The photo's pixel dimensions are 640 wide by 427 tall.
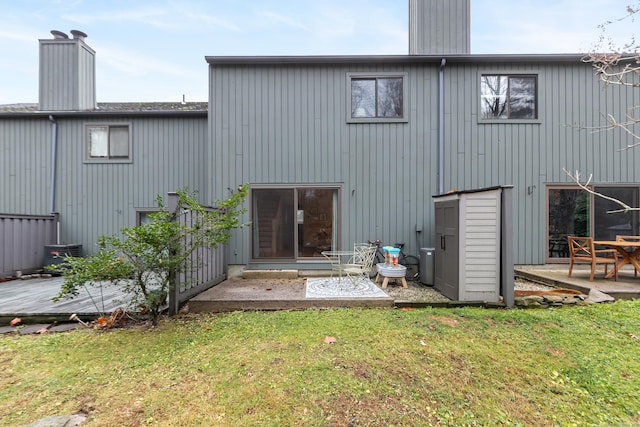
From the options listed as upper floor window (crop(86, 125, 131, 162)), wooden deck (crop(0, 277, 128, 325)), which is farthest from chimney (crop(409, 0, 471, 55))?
wooden deck (crop(0, 277, 128, 325))

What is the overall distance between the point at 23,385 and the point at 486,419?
3.74 metres

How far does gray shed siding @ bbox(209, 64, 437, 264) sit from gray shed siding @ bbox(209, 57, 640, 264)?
0.02 metres

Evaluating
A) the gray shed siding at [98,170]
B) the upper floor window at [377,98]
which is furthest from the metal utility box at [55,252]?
the upper floor window at [377,98]

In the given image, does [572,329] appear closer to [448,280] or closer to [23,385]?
[448,280]

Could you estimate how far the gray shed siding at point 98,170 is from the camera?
776 cm

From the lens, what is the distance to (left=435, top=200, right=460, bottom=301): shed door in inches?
186

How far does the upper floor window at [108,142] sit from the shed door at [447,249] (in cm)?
791

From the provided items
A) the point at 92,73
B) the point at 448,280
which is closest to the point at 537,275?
the point at 448,280

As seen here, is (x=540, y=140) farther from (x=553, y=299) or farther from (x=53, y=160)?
(x=53, y=160)

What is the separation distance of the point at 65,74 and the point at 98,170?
2989 mm

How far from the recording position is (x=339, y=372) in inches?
104

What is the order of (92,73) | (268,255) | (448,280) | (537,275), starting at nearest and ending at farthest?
(448,280) → (537,275) → (268,255) → (92,73)

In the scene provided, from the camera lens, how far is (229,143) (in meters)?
6.70

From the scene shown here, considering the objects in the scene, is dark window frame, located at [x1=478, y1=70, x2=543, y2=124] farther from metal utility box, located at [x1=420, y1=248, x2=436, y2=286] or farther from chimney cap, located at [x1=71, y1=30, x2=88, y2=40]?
chimney cap, located at [x1=71, y1=30, x2=88, y2=40]
